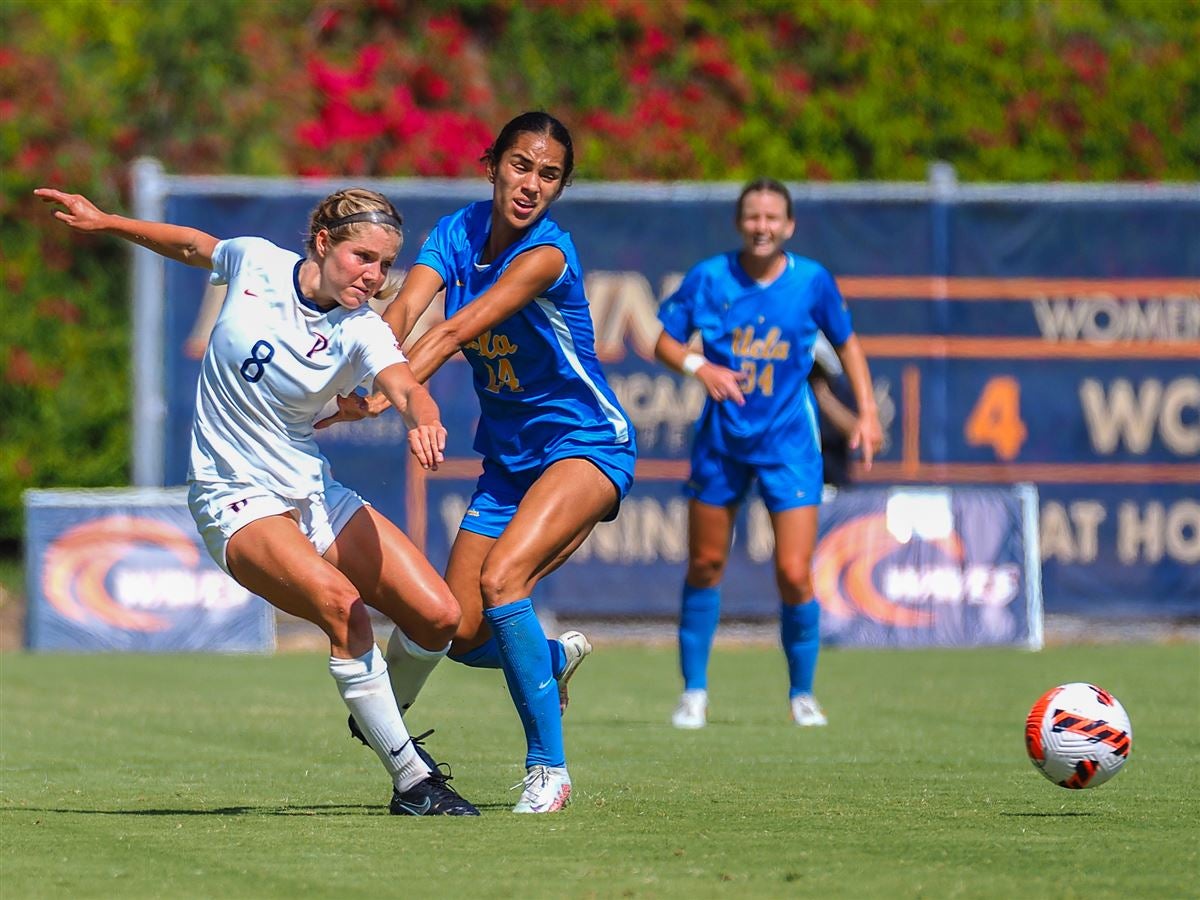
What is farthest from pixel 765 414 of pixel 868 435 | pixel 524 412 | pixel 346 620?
pixel 346 620

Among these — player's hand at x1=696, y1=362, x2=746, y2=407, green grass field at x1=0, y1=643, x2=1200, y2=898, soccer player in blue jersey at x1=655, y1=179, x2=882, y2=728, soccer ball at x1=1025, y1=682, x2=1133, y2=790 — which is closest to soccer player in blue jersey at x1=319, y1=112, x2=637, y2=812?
green grass field at x1=0, y1=643, x2=1200, y2=898

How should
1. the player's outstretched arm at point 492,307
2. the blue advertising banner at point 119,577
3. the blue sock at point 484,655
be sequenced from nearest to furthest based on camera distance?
the player's outstretched arm at point 492,307, the blue sock at point 484,655, the blue advertising banner at point 119,577

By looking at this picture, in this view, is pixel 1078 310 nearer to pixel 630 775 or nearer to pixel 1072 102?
pixel 1072 102

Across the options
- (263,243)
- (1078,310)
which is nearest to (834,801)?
(263,243)

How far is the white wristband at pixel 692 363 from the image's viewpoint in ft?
30.8

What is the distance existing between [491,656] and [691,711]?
2843 mm

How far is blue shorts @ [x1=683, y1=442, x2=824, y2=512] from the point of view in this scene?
385 inches

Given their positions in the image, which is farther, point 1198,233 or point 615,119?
point 615,119

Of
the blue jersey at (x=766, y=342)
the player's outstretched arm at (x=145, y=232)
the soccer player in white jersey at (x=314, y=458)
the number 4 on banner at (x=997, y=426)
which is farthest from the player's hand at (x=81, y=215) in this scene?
the number 4 on banner at (x=997, y=426)

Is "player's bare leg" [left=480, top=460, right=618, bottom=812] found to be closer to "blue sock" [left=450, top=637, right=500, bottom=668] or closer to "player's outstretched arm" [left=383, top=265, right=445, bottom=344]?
"blue sock" [left=450, top=637, right=500, bottom=668]

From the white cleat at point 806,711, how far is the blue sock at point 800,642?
38mm

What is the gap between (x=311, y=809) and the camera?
21.2ft

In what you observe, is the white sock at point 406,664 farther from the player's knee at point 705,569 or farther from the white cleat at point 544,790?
the player's knee at point 705,569

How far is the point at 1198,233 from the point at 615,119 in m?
5.59
